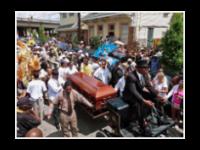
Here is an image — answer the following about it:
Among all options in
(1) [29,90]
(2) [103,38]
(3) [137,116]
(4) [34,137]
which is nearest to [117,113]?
(3) [137,116]

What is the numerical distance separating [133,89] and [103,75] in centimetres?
245

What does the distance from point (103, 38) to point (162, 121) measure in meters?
6.17

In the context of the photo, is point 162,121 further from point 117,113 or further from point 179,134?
point 117,113

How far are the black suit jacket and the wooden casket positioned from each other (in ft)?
3.20

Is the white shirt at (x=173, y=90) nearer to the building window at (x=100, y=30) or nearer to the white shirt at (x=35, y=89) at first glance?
the white shirt at (x=35, y=89)

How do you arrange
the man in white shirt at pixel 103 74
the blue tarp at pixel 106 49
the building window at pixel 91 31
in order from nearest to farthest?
the man in white shirt at pixel 103 74 < the blue tarp at pixel 106 49 < the building window at pixel 91 31

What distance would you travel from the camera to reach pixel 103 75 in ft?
21.1

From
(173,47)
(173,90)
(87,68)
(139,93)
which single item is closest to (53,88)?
(87,68)

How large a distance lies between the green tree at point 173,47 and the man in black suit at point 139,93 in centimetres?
285

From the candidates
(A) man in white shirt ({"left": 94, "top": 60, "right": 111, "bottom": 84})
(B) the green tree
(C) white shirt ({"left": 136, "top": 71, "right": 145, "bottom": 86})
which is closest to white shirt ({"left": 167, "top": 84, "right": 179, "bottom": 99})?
(C) white shirt ({"left": 136, "top": 71, "right": 145, "bottom": 86})

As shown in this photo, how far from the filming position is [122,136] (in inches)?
168

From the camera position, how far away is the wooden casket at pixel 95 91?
5.19 m

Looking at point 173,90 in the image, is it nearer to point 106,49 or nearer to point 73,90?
point 73,90

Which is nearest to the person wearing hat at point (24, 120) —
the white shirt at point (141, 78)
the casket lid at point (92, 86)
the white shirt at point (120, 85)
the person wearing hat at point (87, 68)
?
the casket lid at point (92, 86)
